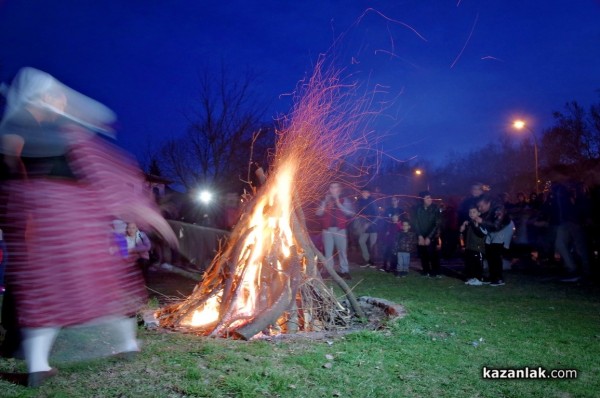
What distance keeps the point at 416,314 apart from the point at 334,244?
5.09 metres

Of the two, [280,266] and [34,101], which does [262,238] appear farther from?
[34,101]

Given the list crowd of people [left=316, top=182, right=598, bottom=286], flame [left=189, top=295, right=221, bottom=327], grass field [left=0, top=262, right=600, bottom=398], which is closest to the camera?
grass field [left=0, top=262, right=600, bottom=398]

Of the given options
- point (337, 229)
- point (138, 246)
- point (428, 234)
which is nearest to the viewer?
point (138, 246)

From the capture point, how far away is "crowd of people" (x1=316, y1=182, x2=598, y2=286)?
10.5 m

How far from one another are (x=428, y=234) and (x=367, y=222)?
1906 millimetres

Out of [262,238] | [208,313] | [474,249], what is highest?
[262,238]

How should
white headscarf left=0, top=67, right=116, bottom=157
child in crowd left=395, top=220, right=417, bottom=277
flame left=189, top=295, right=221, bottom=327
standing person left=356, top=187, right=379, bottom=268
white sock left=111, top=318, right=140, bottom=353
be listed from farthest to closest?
standing person left=356, top=187, right=379, bottom=268
child in crowd left=395, top=220, right=417, bottom=277
flame left=189, top=295, right=221, bottom=327
white sock left=111, top=318, right=140, bottom=353
white headscarf left=0, top=67, right=116, bottom=157

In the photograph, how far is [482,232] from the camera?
10555mm

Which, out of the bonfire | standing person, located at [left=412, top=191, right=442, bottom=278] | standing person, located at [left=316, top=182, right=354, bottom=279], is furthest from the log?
standing person, located at [left=412, top=191, right=442, bottom=278]

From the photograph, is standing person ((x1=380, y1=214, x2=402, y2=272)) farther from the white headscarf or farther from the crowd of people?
the white headscarf

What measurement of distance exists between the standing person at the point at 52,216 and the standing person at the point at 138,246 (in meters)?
2.80

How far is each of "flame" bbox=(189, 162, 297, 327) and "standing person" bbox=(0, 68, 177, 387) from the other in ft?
6.66

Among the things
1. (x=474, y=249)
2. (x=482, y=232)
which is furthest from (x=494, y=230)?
(x=474, y=249)

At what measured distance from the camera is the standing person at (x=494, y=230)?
10273 mm
